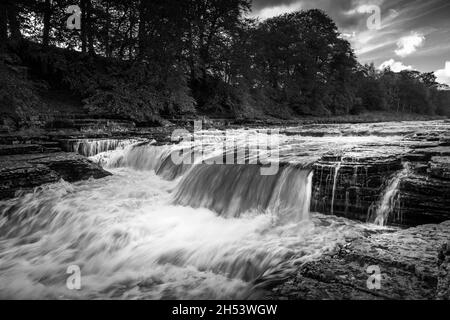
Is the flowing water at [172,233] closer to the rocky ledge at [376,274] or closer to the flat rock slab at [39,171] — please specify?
the flat rock slab at [39,171]

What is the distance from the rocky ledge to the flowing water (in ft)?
2.31

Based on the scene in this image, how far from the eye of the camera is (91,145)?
9078 mm

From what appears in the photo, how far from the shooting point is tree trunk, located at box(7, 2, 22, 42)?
1344 cm

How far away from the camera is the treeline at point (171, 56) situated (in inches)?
588

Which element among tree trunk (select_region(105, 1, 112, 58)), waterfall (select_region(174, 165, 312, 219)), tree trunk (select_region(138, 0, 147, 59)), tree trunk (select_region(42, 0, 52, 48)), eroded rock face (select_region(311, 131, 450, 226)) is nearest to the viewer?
eroded rock face (select_region(311, 131, 450, 226))

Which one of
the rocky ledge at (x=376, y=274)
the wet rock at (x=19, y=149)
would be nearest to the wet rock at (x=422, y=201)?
the rocky ledge at (x=376, y=274)

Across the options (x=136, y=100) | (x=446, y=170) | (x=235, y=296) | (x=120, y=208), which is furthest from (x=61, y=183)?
(x=136, y=100)

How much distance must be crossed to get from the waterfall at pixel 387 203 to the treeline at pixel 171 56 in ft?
40.0

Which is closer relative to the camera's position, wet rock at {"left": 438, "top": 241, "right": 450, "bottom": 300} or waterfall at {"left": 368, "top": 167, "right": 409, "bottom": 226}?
wet rock at {"left": 438, "top": 241, "right": 450, "bottom": 300}

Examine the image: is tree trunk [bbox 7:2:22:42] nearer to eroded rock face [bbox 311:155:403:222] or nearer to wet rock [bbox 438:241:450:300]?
eroded rock face [bbox 311:155:403:222]

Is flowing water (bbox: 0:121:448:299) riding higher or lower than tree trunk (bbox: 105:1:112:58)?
lower

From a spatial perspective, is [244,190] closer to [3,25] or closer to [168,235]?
[168,235]

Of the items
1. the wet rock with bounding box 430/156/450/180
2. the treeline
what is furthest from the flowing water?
the treeline

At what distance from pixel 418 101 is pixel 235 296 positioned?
7223 centimetres
